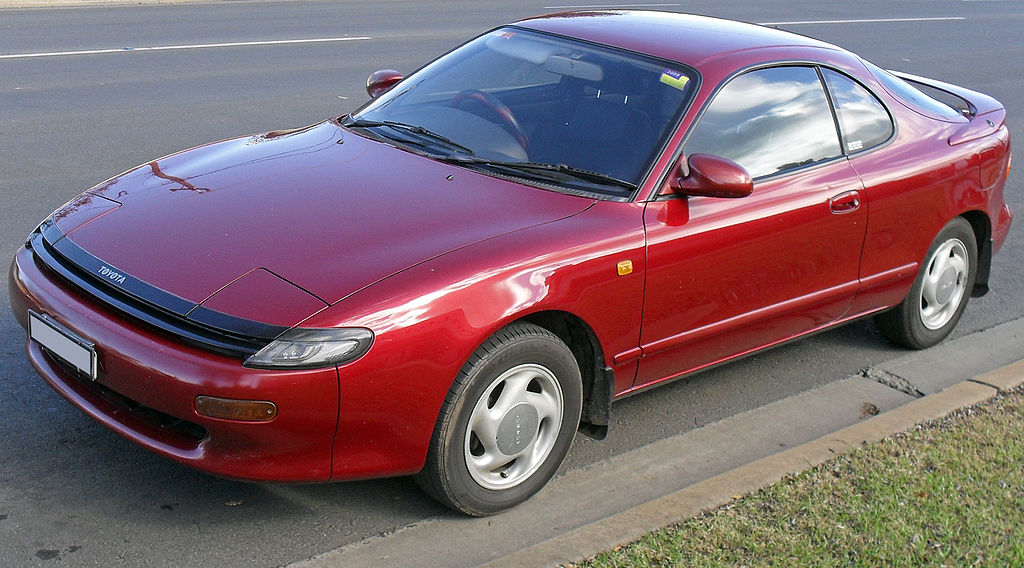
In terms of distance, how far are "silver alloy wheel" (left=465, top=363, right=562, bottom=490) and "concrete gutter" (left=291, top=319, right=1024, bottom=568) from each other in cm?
16

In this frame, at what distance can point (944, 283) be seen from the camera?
5.65 meters

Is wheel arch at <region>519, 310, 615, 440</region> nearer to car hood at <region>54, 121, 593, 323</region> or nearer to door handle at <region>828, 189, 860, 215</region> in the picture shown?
car hood at <region>54, 121, 593, 323</region>

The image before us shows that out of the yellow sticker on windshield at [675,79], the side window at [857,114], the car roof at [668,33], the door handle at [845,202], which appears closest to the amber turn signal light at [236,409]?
the yellow sticker on windshield at [675,79]

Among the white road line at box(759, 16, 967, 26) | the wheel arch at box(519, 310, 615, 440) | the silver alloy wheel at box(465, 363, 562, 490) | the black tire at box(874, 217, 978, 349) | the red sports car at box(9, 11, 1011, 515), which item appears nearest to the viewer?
the red sports car at box(9, 11, 1011, 515)

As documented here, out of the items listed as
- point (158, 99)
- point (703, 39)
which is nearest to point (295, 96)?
point (158, 99)

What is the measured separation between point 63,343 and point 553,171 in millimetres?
1859

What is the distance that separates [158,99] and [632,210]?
7695 mm

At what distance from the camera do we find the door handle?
4.78 meters

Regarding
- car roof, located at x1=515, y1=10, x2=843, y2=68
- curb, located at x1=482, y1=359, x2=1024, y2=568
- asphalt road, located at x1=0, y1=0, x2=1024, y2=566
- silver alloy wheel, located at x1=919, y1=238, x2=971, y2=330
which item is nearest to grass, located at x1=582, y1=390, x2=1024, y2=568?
curb, located at x1=482, y1=359, x2=1024, y2=568

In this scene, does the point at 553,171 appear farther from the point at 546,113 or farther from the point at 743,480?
the point at 743,480

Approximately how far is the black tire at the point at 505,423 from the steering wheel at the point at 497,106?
1035mm

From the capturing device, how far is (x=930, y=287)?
5.60m

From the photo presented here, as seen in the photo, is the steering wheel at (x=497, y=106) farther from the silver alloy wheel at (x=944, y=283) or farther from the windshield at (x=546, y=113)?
the silver alloy wheel at (x=944, y=283)

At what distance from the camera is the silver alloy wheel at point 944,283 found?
5570 millimetres
